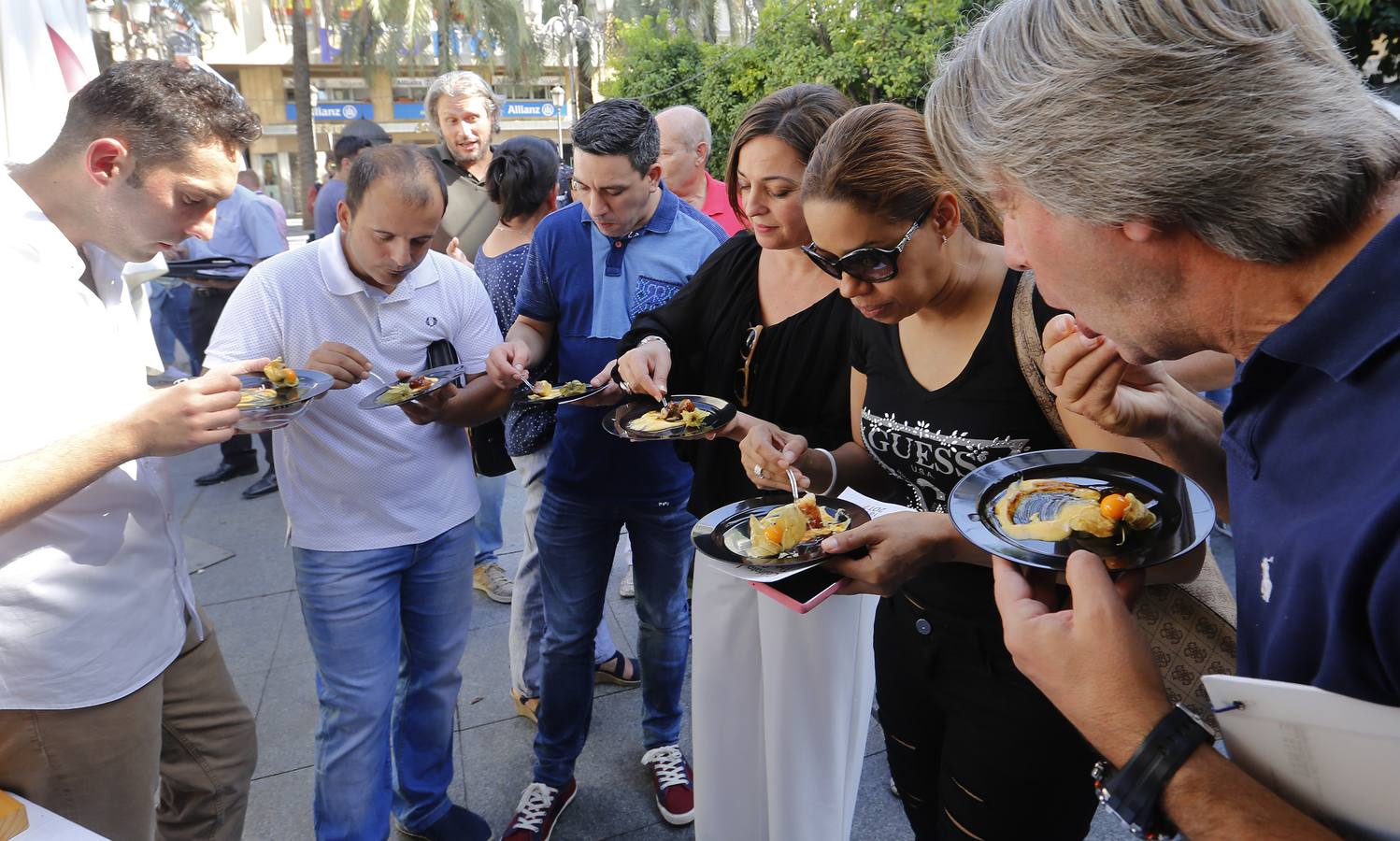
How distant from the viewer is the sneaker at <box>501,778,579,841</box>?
117 inches

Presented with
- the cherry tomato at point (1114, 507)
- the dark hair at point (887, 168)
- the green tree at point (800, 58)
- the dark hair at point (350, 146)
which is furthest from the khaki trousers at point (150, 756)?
the green tree at point (800, 58)

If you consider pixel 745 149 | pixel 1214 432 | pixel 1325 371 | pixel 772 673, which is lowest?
pixel 772 673

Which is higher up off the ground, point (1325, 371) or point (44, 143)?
point (44, 143)

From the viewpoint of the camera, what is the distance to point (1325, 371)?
3.20 feet

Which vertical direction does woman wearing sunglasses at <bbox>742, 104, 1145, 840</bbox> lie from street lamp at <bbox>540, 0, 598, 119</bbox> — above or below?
below

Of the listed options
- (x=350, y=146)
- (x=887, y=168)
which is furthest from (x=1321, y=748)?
(x=350, y=146)

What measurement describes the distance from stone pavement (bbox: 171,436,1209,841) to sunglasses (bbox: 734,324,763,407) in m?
1.65

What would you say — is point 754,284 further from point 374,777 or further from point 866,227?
point 374,777

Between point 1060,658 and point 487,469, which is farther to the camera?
point 487,469

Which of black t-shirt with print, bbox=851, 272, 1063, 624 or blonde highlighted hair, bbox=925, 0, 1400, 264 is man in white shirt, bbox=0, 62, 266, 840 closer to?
black t-shirt with print, bbox=851, 272, 1063, 624

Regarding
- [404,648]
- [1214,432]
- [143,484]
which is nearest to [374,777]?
[404,648]

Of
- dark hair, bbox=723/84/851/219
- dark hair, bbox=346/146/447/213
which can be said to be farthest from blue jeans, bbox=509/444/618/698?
dark hair, bbox=723/84/851/219

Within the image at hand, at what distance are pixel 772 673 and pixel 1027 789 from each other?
75 cm

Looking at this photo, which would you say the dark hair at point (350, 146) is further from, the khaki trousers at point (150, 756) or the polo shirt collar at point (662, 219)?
the khaki trousers at point (150, 756)
